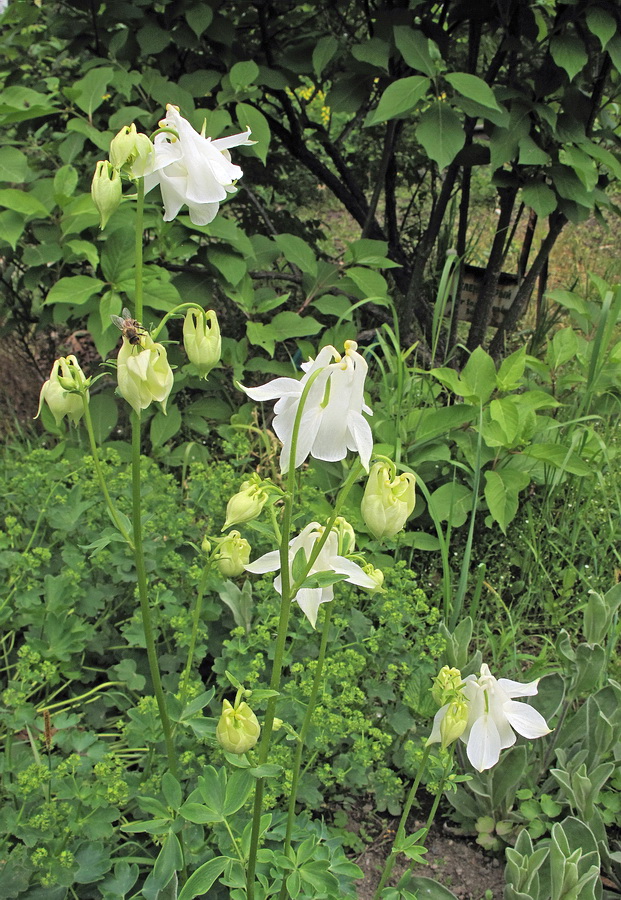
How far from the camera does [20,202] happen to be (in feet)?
7.60

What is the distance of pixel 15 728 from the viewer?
4.94ft

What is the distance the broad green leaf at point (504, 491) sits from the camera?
228 centimetres

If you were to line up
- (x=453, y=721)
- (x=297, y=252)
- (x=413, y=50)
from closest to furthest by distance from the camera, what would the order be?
(x=453, y=721)
(x=413, y=50)
(x=297, y=252)

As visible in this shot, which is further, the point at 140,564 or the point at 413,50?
the point at 413,50

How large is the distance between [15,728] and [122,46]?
2.35 metres

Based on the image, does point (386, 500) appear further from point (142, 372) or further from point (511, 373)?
point (511, 373)

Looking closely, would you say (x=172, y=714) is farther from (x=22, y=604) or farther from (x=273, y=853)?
(x=22, y=604)

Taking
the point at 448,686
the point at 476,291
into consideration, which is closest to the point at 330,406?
the point at 448,686

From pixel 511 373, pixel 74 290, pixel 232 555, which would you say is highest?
pixel 74 290

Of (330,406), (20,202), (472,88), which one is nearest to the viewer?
(330,406)

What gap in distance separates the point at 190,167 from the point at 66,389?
13.4 inches

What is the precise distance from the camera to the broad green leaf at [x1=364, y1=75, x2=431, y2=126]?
2412mm

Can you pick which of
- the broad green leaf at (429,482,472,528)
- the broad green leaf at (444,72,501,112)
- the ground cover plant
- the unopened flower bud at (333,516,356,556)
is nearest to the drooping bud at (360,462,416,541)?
the ground cover plant

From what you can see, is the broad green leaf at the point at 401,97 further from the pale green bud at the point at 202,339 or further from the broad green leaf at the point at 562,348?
the pale green bud at the point at 202,339
